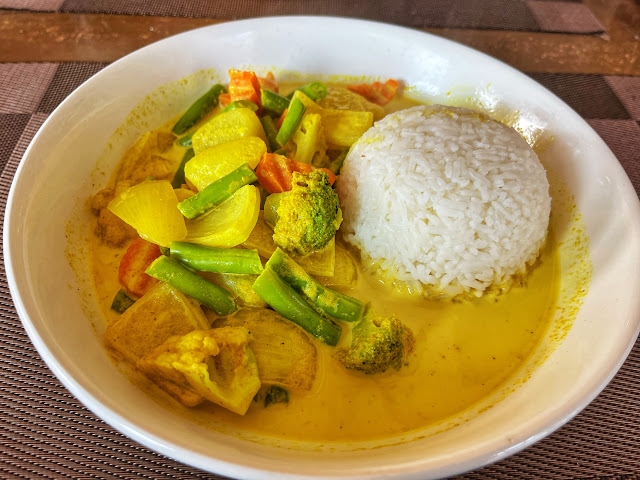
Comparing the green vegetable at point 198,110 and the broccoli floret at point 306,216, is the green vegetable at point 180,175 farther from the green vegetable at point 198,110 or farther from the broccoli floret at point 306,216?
the broccoli floret at point 306,216

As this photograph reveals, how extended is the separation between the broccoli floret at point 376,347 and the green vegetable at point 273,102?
1266 mm

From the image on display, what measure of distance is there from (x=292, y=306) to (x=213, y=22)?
267 centimetres

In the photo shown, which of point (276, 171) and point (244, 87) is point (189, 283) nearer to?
point (276, 171)

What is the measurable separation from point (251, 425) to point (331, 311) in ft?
1.68

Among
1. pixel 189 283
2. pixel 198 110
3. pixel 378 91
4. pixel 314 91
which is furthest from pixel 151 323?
pixel 378 91

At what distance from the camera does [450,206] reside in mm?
2045

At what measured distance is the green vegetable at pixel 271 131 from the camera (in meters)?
2.44

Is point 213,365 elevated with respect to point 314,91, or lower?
lower

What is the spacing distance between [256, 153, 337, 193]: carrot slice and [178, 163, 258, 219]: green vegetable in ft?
0.37

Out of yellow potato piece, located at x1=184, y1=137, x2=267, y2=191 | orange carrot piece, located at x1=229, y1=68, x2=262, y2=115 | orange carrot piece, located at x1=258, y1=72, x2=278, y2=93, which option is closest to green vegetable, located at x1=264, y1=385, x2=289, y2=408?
yellow potato piece, located at x1=184, y1=137, x2=267, y2=191

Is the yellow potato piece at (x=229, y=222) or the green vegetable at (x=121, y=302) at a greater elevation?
the yellow potato piece at (x=229, y=222)

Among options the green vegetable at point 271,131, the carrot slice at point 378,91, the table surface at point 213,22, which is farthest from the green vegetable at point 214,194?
the carrot slice at point 378,91

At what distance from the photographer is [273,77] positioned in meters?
2.95

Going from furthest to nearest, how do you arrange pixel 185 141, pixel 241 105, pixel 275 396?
pixel 185 141 < pixel 241 105 < pixel 275 396
